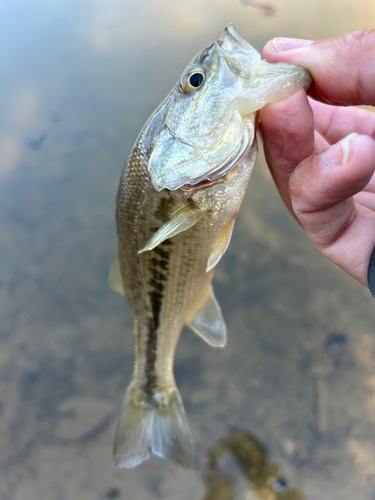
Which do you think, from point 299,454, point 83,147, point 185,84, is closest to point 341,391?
point 299,454

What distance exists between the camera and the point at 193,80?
109cm

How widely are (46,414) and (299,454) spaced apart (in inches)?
78.2

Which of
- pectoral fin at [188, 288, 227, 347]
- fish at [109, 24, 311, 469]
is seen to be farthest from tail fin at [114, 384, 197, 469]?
pectoral fin at [188, 288, 227, 347]

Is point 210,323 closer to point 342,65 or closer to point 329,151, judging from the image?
point 329,151

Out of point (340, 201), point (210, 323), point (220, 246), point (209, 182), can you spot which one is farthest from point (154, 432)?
point (340, 201)

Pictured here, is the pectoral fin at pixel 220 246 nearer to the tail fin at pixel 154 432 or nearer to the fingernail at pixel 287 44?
the fingernail at pixel 287 44

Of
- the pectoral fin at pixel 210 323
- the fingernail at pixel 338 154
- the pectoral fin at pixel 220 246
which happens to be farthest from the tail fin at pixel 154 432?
the fingernail at pixel 338 154

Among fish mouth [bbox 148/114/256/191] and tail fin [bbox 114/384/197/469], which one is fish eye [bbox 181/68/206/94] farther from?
tail fin [bbox 114/384/197/469]

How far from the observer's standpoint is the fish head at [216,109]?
968mm

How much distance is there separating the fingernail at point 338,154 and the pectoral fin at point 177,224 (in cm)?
48

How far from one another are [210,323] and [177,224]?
946 mm

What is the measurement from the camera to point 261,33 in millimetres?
3371

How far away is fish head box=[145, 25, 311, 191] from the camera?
0.97 meters

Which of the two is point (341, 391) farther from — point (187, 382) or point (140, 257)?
point (140, 257)
